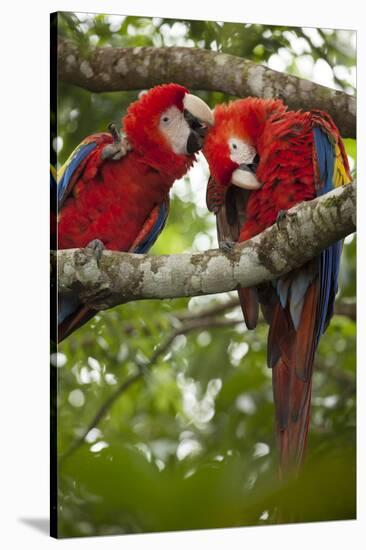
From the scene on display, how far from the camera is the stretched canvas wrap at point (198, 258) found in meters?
3.19

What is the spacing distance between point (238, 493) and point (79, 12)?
75.1 inches

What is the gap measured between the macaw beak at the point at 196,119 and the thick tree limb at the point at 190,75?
88 millimetres

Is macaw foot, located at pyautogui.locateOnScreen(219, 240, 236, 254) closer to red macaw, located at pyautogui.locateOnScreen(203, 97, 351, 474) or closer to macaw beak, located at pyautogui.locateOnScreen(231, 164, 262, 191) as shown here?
red macaw, located at pyautogui.locateOnScreen(203, 97, 351, 474)

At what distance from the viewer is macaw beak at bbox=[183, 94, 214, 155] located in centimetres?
333

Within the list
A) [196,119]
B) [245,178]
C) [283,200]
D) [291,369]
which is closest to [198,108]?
[196,119]

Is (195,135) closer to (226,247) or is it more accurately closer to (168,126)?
(168,126)

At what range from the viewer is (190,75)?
11.1 ft

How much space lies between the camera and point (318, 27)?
3631mm

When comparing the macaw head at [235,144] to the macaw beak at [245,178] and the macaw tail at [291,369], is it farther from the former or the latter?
the macaw tail at [291,369]

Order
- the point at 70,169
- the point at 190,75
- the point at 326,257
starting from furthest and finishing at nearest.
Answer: the point at 326,257, the point at 190,75, the point at 70,169

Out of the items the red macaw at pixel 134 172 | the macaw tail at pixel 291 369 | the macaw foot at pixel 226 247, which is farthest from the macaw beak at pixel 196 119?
the macaw tail at pixel 291 369

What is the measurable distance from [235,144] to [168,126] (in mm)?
274

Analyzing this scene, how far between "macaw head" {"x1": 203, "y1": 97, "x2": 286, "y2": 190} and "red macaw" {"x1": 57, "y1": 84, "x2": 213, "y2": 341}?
6cm

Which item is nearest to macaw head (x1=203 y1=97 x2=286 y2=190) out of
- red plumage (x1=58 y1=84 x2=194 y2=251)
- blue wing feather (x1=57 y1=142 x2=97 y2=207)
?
red plumage (x1=58 y1=84 x2=194 y2=251)
